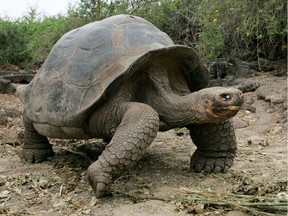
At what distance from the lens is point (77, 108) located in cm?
301

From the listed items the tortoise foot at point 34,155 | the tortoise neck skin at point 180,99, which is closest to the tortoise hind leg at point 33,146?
the tortoise foot at point 34,155

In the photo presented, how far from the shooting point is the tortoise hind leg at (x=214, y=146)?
3.27m

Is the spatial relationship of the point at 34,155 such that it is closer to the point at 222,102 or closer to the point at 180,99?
the point at 180,99

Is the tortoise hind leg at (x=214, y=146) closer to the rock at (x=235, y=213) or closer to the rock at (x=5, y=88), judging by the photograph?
the rock at (x=235, y=213)

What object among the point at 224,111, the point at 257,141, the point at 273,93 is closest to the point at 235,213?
the point at 224,111

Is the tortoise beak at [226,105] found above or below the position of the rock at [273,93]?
above

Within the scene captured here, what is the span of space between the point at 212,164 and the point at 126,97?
83cm

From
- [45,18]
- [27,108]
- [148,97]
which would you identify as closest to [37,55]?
[45,18]

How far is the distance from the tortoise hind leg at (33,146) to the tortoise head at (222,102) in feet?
5.62

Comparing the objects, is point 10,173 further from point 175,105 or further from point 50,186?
point 175,105

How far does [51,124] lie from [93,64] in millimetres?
578

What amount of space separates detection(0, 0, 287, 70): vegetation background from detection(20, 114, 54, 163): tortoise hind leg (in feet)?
15.4

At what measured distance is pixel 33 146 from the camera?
3.92 meters

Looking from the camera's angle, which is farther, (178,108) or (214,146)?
(214,146)
